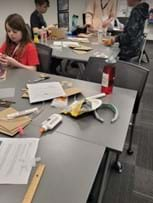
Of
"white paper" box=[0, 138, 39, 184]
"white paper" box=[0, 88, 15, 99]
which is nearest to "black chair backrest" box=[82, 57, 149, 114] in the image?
"white paper" box=[0, 88, 15, 99]

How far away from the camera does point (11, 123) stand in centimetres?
119

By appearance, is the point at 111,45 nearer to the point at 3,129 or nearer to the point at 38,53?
the point at 38,53

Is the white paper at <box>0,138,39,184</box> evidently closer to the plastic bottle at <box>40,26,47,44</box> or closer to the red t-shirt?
the red t-shirt

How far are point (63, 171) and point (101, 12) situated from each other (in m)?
3.22

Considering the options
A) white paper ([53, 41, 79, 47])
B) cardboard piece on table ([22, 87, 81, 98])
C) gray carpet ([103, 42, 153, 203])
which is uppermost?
white paper ([53, 41, 79, 47])

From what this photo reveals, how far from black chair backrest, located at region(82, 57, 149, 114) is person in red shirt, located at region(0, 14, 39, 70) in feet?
1.86

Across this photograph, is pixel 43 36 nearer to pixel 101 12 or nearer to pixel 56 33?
pixel 56 33

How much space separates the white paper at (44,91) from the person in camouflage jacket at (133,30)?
1.47 m

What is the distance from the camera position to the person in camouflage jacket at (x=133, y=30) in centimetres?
260

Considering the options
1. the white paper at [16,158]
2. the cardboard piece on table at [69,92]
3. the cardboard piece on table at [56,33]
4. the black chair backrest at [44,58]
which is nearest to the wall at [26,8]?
the cardboard piece on table at [56,33]

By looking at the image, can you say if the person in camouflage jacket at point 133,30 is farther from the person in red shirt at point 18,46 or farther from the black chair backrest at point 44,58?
the person in red shirt at point 18,46

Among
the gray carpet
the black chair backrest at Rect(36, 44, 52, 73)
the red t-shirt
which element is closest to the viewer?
the gray carpet

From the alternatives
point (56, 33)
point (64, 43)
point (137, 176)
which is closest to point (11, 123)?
point (137, 176)

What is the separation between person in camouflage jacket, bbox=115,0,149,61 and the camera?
8.52 ft
